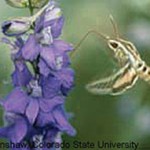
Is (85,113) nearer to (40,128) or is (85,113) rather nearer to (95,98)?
(95,98)

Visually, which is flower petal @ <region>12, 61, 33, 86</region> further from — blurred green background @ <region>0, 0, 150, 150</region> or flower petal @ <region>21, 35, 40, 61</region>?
blurred green background @ <region>0, 0, 150, 150</region>

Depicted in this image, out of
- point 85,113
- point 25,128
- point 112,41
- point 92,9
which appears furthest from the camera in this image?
point 92,9

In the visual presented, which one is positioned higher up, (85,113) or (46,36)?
(46,36)

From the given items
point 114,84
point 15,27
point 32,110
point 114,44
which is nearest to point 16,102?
point 32,110

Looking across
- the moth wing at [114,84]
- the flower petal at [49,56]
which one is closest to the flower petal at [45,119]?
the flower petal at [49,56]

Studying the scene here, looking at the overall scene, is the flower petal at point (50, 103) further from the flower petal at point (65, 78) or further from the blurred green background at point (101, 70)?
the blurred green background at point (101, 70)

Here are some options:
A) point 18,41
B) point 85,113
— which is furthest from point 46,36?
point 85,113
